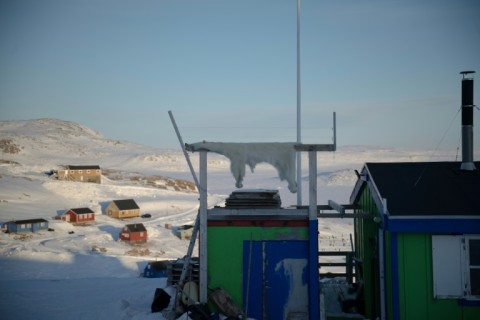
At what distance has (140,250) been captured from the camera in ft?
124

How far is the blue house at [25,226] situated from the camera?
1667 inches

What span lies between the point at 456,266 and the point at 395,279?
1.26 m

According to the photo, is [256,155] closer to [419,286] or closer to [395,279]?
[395,279]

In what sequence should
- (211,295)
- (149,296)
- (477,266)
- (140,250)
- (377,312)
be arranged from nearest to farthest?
(477,266) → (211,295) → (377,312) → (149,296) → (140,250)

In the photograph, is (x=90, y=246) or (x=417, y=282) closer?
(x=417, y=282)

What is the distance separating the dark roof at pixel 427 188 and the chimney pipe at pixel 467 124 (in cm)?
26

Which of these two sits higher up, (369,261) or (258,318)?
(369,261)

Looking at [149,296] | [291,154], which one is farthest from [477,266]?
[149,296]

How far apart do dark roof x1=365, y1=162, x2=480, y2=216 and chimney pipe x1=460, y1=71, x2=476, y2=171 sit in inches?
10.2

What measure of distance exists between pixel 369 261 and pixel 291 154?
176 inches

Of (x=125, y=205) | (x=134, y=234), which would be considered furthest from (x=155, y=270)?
(x=125, y=205)

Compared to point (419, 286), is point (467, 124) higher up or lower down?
higher up

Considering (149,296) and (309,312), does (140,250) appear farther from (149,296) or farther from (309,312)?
(309,312)

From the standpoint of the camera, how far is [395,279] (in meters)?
9.65
